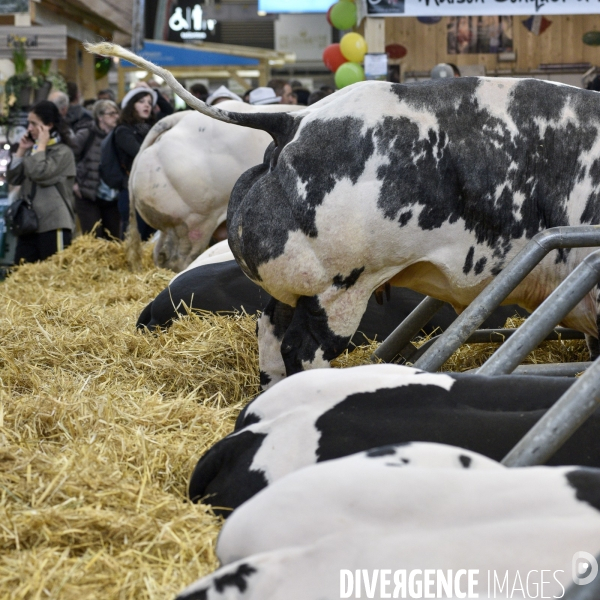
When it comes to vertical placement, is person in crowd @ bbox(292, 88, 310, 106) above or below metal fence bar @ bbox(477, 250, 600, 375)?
above

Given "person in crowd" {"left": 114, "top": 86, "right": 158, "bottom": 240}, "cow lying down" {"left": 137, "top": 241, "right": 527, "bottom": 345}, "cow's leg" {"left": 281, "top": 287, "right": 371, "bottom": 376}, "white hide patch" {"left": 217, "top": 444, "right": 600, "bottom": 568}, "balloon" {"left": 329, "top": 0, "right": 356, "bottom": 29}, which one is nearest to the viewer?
"white hide patch" {"left": 217, "top": 444, "right": 600, "bottom": 568}

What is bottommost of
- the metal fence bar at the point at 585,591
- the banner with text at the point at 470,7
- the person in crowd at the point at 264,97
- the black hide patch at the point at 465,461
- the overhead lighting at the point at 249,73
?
the metal fence bar at the point at 585,591

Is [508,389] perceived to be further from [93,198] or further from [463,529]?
[93,198]

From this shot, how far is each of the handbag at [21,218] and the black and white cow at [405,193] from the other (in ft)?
15.6

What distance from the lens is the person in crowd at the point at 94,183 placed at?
28.5ft

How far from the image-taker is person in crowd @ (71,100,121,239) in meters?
8.70

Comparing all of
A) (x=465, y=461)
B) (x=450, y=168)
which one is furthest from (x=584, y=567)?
(x=450, y=168)

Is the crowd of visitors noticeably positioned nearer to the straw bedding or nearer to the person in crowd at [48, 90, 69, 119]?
the person in crowd at [48, 90, 69, 119]

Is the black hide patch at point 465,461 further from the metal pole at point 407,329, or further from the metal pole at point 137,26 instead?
the metal pole at point 137,26

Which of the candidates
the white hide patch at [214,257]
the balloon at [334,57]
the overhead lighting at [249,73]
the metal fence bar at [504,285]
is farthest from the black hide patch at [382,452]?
the overhead lighting at [249,73]

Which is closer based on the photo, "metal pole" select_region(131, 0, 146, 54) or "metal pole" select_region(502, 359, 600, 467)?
"metal pole" select_region(502, 359, 600, 467)

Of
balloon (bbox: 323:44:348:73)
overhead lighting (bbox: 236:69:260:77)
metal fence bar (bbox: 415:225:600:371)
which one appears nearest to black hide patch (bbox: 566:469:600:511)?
metal fence bar (bbox: 415:225:600:371)

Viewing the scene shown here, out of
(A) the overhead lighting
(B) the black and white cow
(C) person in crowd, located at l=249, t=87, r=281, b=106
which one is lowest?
(B) the black and white cow

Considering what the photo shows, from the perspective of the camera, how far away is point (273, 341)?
3.03m
